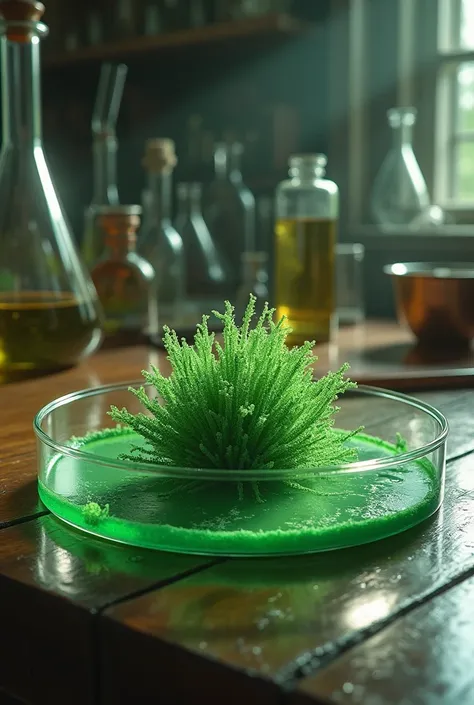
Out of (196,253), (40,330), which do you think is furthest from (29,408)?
(196,253)

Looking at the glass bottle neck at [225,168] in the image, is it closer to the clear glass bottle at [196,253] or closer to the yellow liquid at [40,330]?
the clear glass bottle at [196,253]

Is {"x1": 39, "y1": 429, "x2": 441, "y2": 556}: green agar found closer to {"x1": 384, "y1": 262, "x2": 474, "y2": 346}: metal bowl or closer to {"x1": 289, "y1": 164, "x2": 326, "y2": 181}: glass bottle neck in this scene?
{"x1": 384, "y1": 262, "x2": 474, "y2": 346}: metal bowl

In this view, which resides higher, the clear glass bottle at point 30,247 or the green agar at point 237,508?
the clear glass bottle at point 30,247

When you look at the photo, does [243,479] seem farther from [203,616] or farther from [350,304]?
[350,304]

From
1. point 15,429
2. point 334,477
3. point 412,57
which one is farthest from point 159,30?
point 334,477

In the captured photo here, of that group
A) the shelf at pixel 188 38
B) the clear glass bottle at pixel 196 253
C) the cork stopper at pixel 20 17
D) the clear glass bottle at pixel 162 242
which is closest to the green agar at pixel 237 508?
the cork stopper at pixel 20 17

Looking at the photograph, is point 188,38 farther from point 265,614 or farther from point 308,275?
point 265,614

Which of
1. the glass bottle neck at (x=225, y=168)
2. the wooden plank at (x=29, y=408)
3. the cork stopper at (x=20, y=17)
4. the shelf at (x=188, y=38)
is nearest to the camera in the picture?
the wooden plank at (x=29, y=408)
